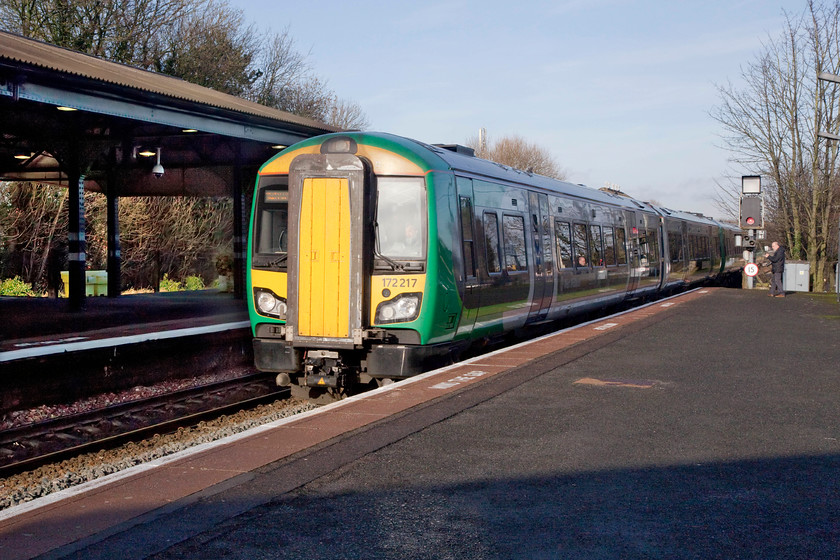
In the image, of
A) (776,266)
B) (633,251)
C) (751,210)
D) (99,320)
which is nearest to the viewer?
(99,320)

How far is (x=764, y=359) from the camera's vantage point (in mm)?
10289

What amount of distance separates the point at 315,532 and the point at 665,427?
330 centimetres

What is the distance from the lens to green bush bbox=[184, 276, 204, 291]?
33.5m

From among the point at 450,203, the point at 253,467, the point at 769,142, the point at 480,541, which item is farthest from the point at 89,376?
the point at 769,142

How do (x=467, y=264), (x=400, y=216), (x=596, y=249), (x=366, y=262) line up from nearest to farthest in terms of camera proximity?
(x=366, y=262) < (x=400, y=216) < (x=467, y=264) < (x=596, y=249)

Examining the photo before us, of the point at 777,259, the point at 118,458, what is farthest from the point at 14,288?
the point at 777,259

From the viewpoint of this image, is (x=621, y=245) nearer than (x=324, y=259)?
No

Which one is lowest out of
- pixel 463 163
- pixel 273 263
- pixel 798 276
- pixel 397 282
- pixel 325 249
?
pixel 798 276

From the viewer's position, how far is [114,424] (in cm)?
986

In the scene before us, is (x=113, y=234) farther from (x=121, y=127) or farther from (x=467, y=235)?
(x=467, y=235)

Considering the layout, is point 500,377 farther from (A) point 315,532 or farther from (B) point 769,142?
(B) point 769,142

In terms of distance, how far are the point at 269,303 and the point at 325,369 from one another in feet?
3.44

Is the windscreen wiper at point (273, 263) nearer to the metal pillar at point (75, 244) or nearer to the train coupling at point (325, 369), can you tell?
the train coupling at point (325, 369)

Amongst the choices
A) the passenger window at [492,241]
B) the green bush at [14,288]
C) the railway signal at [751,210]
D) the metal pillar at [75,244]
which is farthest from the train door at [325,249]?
the green bush at [14,288]
